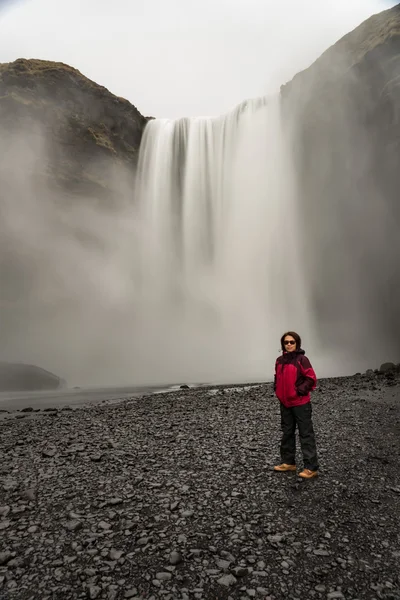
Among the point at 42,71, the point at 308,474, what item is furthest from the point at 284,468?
the point at 42,71

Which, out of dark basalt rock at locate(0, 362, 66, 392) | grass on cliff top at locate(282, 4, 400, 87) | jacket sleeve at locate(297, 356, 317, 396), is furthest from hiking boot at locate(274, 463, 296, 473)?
grass on cliff top at locate(282, 4, 400, 87)

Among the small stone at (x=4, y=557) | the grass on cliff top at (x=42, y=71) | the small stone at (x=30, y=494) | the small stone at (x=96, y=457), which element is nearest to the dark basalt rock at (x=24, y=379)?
the small stone at (x=96, y=457)

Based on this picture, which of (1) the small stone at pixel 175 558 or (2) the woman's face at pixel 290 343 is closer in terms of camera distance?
(1) the small stone at pixel 175 558

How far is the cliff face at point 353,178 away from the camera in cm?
3189

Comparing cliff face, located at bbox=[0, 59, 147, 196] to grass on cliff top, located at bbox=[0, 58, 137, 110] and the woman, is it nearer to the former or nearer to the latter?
grass on cliff top, located at bbox=[0, 58, 137, 110]

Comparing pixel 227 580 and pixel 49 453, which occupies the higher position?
pixel 49 453

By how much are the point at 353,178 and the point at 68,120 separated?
32.5 meters

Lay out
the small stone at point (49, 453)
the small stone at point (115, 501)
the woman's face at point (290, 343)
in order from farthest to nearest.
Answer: the small stone at point (49, 453) < the woman's face at point (290, 343) < the small stone at point (115, 501)

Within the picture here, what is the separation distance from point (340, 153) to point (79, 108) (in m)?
30.3

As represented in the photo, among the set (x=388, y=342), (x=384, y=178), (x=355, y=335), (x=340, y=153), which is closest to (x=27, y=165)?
(x=340, y=153)

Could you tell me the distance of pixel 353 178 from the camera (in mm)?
35719

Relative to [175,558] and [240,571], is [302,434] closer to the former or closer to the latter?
[240,571]

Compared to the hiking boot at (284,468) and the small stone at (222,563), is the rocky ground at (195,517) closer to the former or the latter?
the small stone at (222,563)

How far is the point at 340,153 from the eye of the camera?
36.5 meters
